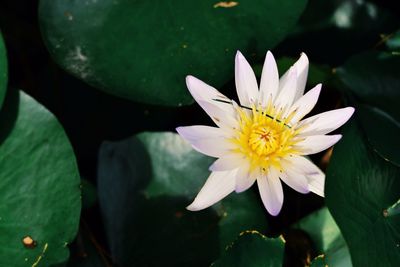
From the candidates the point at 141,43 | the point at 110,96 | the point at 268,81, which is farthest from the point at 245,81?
the point at 110,96

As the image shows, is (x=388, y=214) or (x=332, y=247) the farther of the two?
(x=332, y=247)

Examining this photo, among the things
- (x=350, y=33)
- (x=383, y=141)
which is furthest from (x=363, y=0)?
(x=383, y=141)

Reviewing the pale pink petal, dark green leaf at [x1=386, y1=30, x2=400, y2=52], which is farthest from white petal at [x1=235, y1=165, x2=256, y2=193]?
dark green leaf at [x1=386, y1=30, x2=400, y2=52]

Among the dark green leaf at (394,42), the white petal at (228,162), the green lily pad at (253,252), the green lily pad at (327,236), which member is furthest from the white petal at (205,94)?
the dark green leaf at (394,42)

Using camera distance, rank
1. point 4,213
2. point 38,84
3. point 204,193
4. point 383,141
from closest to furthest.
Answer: point 204,193 → point 4,213 → point 383,141 → point 38,84

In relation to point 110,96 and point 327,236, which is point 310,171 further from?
point 110,96

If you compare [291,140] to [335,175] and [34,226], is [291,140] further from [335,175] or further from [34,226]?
[34,226]

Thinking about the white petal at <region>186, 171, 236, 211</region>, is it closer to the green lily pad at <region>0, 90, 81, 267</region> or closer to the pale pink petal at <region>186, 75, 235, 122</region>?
the pale pink petal at <region>186, 75, 235, 122</region>

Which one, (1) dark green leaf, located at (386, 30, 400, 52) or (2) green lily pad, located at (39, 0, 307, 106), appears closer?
(2) green lily pad, located at (39, 0, 307, 106)
